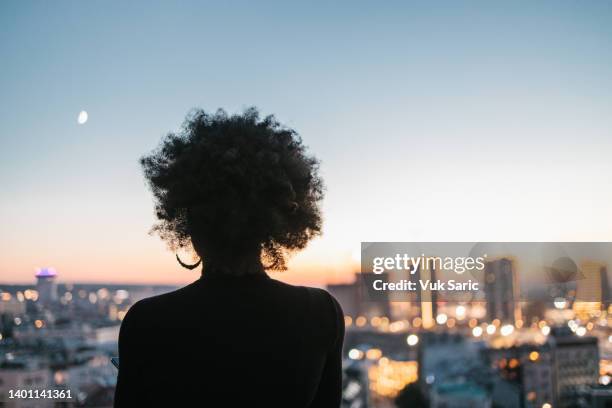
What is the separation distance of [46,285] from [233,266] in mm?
3964

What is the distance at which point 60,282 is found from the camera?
13.9 ft

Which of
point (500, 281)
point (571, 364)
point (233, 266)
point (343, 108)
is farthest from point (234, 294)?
point (571, 364)

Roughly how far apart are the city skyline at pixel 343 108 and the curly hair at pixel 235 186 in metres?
2.37

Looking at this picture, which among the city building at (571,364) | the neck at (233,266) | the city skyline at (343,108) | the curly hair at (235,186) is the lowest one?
the city building at (571,364)

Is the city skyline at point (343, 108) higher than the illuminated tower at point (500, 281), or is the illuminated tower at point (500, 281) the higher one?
the city skyline at point (343, 108)

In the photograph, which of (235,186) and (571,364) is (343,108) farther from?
(571,364)

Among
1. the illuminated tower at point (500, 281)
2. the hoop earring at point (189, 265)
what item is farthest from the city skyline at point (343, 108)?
the hoop earring at point (189, 265)

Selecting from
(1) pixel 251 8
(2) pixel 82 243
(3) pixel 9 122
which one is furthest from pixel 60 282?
(1) pixel 251 8

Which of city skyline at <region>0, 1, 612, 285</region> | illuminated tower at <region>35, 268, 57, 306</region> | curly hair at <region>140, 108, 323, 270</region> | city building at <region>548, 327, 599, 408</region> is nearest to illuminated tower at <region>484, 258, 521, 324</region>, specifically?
city skyline at <region>0, 1, 612, 285</region>

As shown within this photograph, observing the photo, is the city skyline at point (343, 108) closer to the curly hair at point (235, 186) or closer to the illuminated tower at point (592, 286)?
the illuminated tower at point (592, 286)

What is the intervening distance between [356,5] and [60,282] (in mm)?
2926

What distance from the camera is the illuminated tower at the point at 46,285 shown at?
3.98 m

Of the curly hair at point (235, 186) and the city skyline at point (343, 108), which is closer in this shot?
the curly hair at point (235, 186)

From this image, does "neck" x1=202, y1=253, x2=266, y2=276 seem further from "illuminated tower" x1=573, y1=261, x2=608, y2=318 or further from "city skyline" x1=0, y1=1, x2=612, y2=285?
"illuminated tower" x1=573, y1=261, x2=608, y2=318
